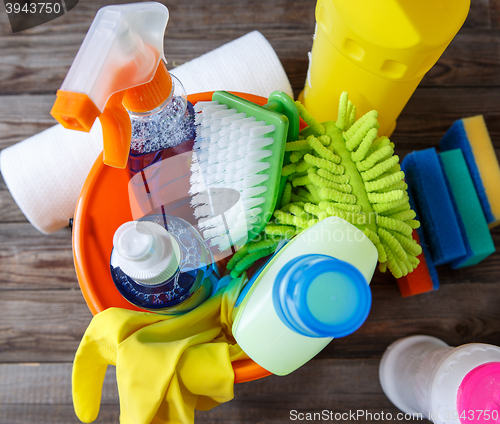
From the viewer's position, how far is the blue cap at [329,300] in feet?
0.69

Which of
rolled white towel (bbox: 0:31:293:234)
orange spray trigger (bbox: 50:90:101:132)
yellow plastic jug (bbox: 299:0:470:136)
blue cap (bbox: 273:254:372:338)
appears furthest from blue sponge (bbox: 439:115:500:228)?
A: orange spray trigger (bbox: 50:90:101:132)

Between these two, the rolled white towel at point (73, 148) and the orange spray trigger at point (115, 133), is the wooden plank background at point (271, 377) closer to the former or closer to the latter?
the rolled white towel at point (73, 148)

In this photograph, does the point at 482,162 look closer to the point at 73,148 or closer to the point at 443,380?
the point at 443,380

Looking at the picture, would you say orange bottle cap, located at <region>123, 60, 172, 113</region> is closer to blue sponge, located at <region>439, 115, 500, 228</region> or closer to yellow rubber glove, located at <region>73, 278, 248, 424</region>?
yellow rubber glove, located at <region>73, 278, 248, 424</region>

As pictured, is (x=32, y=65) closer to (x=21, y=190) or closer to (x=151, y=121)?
(x=21, y=190)

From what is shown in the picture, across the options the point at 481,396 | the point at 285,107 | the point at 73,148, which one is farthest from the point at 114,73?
the point at 481,396

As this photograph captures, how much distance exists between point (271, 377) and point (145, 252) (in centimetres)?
33

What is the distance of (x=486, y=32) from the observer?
54 centimetres

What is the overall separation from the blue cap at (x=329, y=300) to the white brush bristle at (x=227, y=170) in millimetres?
104

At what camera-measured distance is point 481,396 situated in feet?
1.02

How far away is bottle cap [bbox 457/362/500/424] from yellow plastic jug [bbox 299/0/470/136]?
258 millimetres

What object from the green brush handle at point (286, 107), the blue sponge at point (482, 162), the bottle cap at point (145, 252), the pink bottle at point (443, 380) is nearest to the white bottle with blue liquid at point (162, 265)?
the bottle cap at point (145, 252)

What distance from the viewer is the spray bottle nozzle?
201mm

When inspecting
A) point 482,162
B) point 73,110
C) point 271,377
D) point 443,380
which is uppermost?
point 73,110
